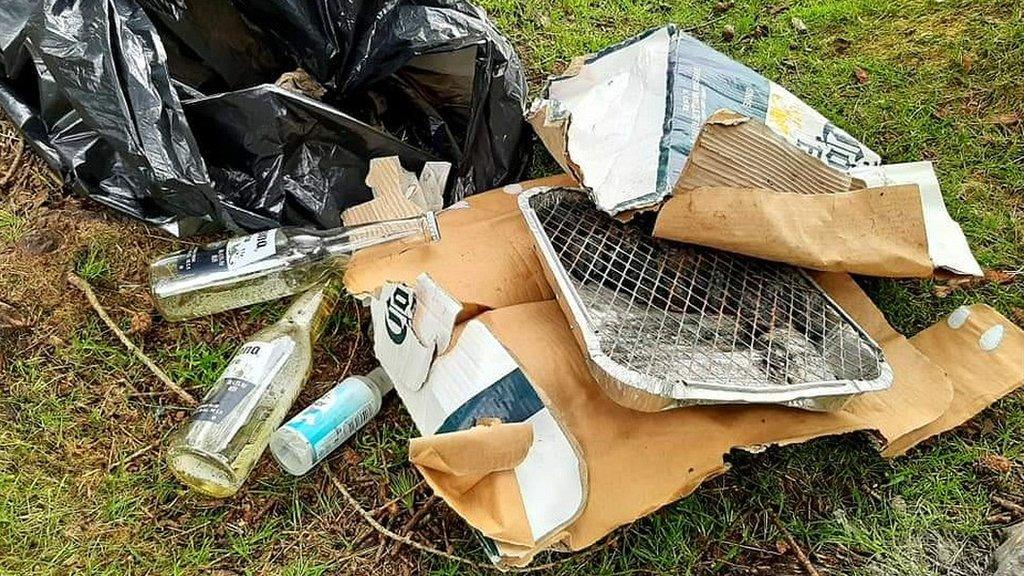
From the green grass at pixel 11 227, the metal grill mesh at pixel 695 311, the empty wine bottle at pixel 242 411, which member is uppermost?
the metal grill mesh at pixel 695 311

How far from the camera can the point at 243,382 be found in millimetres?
1319

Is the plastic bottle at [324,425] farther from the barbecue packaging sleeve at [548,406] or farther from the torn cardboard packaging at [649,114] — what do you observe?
the torn cardboard packaging at [649,114]

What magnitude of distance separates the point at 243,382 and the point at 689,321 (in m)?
0.71

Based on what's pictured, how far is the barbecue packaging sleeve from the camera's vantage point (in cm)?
108

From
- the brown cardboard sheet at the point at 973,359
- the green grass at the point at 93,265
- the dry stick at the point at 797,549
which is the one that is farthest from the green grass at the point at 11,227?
the brown cardboard sheet at the point at 973,359

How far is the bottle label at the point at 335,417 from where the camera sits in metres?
1.29

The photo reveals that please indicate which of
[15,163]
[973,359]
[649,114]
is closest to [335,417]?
A: [649,114]

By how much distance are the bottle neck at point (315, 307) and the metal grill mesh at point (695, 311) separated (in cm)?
41

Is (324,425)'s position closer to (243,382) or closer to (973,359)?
(243,382)

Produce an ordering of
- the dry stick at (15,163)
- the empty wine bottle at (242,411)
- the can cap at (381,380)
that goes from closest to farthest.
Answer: the empty wine bottle at (242,411)
the can cap at (381,380)
the dry stick at (15,163)

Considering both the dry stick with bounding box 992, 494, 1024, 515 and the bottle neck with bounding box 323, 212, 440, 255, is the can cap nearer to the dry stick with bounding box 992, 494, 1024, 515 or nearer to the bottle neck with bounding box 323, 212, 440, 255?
the bottle neck with bounding box 323, 212, 440, 255

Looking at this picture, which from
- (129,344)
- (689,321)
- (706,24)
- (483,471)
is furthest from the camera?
(706,24)

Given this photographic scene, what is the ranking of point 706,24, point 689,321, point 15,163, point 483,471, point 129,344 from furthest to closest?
point 706,24 → point 15,163 → point 129,344 → point 689,321 → point 483,471

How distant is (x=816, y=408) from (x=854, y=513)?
28 cm
